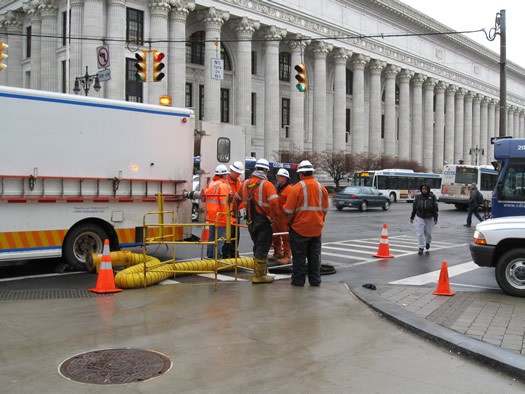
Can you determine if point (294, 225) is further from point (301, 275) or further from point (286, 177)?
point (286, 177)

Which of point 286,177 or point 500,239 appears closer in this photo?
point 500,239

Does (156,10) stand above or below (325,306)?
above

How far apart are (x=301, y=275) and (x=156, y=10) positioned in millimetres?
38344

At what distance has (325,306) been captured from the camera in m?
7.32

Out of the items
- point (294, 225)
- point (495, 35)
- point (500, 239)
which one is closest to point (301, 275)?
point (294, 225)

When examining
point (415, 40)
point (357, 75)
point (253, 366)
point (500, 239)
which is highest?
point (415, 40)

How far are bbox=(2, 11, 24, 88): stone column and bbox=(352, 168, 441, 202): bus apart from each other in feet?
107

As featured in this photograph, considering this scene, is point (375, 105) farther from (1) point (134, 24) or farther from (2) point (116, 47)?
(2) point (116, 47)

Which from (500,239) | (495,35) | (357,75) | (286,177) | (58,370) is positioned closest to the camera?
(58,370)

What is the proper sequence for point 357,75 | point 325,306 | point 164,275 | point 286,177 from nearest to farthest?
point 325,306, point 164,275, point 286,177, point 357,75

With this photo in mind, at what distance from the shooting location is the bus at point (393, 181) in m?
45.2

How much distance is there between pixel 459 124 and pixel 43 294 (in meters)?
85.3

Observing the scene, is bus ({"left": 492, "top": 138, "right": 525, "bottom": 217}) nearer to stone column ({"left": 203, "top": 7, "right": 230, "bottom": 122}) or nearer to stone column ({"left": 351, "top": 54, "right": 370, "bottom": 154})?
stone column ({"left": 203, "top": 7, "right": 230, "bottom": 122})

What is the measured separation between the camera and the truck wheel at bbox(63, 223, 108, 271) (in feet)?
32.3
